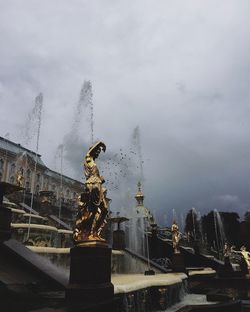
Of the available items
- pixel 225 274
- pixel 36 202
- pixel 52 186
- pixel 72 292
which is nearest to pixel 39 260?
pixel 72 292

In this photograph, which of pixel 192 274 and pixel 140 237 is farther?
pixel 140 237

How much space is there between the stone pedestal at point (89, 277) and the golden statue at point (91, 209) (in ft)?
1.30

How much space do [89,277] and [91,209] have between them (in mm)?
1708

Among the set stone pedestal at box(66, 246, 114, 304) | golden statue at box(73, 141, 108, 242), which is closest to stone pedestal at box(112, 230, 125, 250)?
golden statue at box(73, 141, 108, 242)

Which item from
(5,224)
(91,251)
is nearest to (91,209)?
(91,251)

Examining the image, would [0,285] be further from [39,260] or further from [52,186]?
[52,186]

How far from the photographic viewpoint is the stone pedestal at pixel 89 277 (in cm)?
710

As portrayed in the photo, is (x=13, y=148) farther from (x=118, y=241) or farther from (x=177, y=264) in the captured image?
(x=177, y=264)

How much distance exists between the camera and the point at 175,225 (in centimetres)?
2239

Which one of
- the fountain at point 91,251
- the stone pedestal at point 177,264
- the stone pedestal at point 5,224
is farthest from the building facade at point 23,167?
the fountain at point 91,251

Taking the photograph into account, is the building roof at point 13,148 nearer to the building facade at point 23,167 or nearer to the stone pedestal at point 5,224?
the building facade at point 23,167

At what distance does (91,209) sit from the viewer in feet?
27.2

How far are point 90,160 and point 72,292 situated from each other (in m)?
3.52

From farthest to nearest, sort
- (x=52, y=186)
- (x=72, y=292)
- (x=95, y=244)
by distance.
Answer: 1. (x=52, y=186)
2. (x=95, y=244)
3. (x=72, y=292)
